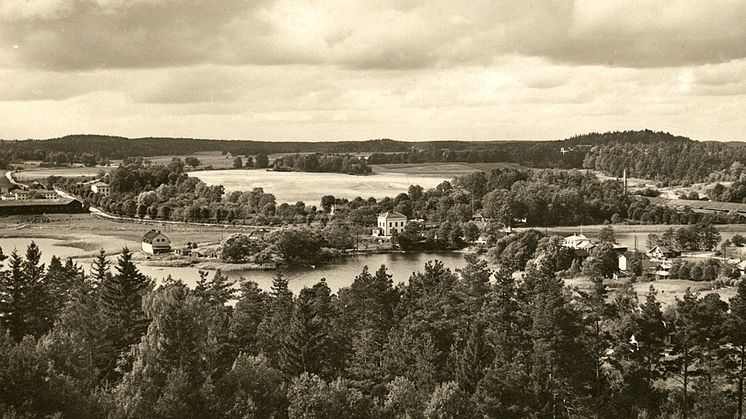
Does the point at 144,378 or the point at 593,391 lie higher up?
the point at 144,378

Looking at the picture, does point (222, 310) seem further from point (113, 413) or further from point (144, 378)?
point (113, 413)

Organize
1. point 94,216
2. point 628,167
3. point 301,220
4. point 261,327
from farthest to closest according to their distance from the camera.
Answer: point 628,167, point 94,216, point 301,220, point 261,327

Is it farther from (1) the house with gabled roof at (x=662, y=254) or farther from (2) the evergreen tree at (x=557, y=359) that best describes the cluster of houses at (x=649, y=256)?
(2) the evergreen tree at (x=557, y=359)

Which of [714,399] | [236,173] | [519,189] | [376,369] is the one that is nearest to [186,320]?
[376,369]

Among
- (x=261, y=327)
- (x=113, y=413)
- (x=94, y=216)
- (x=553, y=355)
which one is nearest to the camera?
(x=113, y=413)

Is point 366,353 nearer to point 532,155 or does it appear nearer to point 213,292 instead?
point 213,292

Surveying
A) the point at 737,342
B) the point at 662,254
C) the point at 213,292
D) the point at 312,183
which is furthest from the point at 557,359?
the point at 312,183

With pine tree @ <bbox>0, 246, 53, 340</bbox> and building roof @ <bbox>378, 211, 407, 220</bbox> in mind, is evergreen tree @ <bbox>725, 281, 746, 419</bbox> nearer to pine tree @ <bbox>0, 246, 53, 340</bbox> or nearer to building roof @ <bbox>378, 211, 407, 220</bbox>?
pine tree @ <bbox>0, 246, 53, 340</bbox>

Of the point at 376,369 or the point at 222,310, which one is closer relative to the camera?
the point at 376,369

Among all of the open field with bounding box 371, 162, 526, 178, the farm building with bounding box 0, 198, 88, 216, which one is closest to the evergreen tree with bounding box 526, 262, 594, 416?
the farm building with bounding box 0, 198, 88, 216
